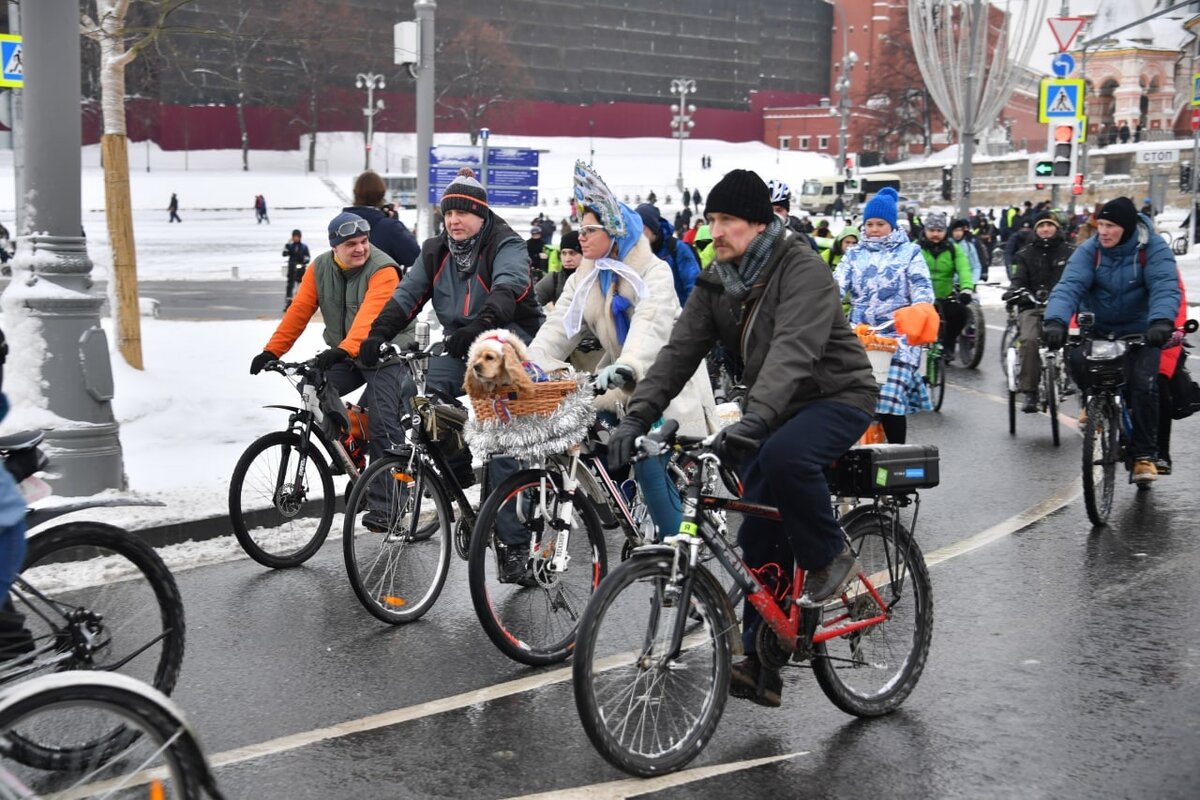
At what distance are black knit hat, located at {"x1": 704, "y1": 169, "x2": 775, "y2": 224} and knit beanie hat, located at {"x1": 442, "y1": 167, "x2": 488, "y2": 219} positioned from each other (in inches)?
85.6

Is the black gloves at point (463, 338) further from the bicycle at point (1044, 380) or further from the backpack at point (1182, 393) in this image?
the bicycle at point (1044, 380)

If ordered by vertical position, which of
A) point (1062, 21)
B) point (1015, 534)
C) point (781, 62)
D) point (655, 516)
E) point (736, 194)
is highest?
point (781, 62)

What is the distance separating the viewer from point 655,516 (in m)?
6.18

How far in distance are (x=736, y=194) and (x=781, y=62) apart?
389 ft

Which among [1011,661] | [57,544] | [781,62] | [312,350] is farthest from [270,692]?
[781,62]

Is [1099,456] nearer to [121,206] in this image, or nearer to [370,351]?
[370,351]

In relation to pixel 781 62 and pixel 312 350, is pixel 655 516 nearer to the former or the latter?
pixel 312 350

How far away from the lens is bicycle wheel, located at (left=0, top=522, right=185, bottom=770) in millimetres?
4219

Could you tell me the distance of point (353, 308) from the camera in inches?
305

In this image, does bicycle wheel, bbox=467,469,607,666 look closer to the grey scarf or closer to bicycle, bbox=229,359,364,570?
the grey scarf

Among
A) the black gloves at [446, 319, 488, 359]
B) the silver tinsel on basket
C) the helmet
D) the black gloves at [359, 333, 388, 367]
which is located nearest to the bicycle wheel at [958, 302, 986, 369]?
the helmet

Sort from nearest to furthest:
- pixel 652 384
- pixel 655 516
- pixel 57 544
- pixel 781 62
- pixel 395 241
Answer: pixel 57 544
pixel 652 384
pixel 655 516
pixel 395 241
pixel 781 62

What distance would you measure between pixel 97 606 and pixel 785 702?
2.38 meters

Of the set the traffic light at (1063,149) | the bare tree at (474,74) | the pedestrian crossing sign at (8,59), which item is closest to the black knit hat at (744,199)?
the pedestrian crossing sign at (8,59)
